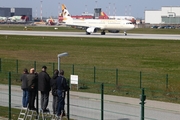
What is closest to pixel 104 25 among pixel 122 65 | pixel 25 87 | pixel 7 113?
pixel 122 65

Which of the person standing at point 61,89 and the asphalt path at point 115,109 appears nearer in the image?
the person standing at point 61,89

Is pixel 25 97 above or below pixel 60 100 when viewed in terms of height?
below

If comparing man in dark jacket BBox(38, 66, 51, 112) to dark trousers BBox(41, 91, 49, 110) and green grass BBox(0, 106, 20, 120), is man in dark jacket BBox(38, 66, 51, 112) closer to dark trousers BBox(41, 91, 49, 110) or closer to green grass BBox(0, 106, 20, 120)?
dark trousers BBox(41, 91, 49, 110)

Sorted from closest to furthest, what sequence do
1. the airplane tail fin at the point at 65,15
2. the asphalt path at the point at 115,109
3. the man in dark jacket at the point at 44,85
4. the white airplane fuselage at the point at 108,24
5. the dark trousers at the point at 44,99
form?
the man in dark jacket at the point at 44,85 < the dark trousers at the point at 44,99 < the asphalt path at the point at 115,109 < the white airplane fuselage at the point at 108,24 < the airplane tail fin at the point at 65,15

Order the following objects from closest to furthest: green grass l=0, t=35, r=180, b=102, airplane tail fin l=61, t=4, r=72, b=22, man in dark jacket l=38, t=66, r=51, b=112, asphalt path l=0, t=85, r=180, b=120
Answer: man in dark jacket l=38, t=66, r=51, b=112 < asphalt path l=0, t=85, r=180, b=120 < green grass l=0, t=35, r=180, b=102 < airplane tail fin l=61, t=4, r=72, b=22

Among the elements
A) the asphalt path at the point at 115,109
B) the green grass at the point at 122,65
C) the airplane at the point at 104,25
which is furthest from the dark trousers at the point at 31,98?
the airplane at the point at 104,25

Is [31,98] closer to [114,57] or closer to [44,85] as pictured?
[44,85]

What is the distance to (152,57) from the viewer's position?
47875 mm

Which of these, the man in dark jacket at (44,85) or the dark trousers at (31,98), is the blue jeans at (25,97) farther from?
the man in dark jacket at (44,85)

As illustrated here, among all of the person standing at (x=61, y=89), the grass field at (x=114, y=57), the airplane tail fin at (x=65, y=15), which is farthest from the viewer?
the airplane tail fin at (x=65, y=15)

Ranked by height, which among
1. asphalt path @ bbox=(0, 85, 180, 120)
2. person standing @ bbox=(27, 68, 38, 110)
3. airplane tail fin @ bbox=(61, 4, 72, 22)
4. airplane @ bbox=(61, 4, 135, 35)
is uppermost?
airplane tail fin @ bbox=(61, 4, 72, 22)

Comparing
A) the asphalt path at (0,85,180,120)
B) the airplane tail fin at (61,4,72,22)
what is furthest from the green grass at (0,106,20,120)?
the airplane tail fin at (61,4,72,22)

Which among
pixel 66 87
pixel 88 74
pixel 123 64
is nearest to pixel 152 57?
pixel 123 64

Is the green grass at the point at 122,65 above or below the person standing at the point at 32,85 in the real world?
below
